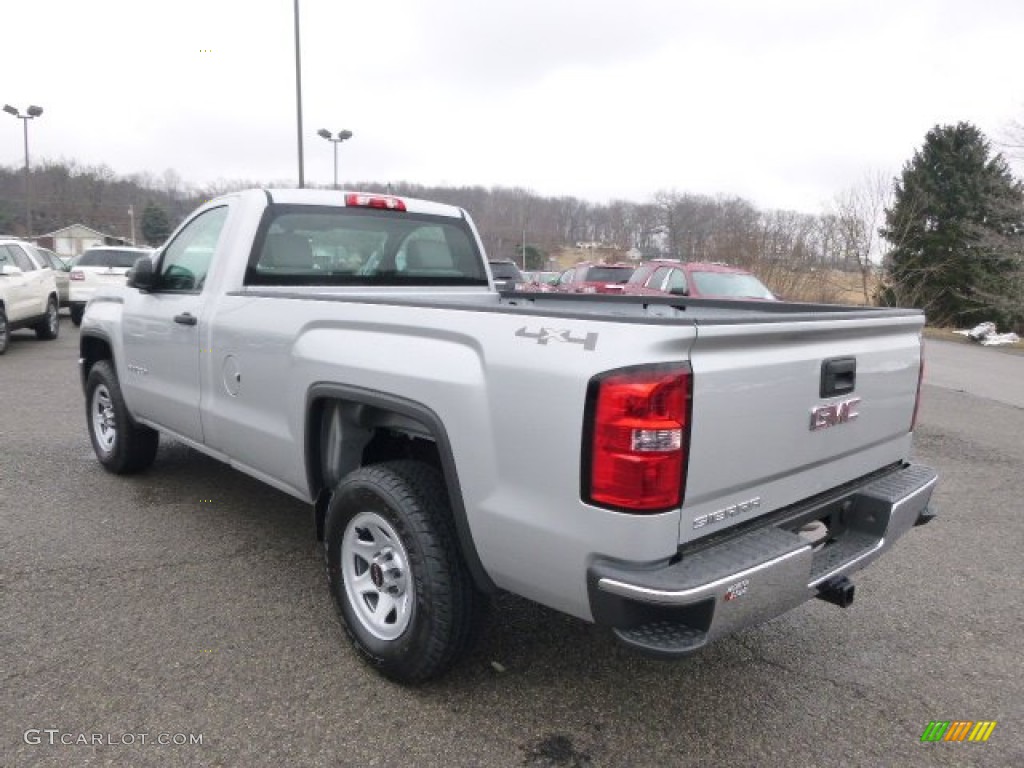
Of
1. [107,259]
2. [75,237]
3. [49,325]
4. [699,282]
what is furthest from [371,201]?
[75,237]

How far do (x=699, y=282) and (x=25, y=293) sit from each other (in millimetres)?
11437

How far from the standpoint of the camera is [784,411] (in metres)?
2.47

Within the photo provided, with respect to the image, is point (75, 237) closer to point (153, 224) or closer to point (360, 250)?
point (153, 224)

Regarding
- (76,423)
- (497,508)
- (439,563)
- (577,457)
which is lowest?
(76,423)

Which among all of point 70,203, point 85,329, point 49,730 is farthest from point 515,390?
point 70,203

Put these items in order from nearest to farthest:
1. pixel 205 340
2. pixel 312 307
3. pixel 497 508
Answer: pixel 497 508 < pixel 312 307 < pixel 205 340

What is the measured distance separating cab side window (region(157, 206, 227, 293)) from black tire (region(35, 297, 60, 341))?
35.8ft

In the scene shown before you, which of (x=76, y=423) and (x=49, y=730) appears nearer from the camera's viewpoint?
(x=49, y=730)

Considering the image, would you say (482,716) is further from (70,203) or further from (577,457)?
(70,203)

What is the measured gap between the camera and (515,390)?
2303 millimetres

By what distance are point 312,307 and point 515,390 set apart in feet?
4.25

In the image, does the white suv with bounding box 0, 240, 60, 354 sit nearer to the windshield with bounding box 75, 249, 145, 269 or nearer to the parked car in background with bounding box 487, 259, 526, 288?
the windshield with bounding box 75, 249, 145, 269

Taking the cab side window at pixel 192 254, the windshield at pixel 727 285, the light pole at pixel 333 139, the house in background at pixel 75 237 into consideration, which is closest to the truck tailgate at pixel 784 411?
the cab side window at pixel 192 254

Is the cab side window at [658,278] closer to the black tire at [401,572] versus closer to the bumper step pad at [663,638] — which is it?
the black tire at [401,572]
